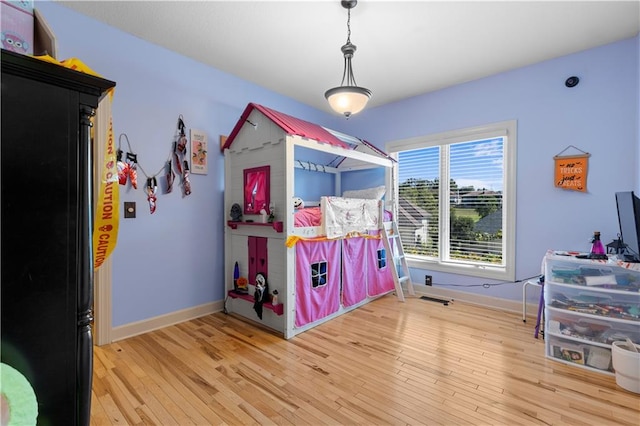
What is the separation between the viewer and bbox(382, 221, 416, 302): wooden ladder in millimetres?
3574

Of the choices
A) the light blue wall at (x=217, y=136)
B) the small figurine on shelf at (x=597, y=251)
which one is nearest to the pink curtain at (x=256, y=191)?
the light blue wall at (x=217, y=136)

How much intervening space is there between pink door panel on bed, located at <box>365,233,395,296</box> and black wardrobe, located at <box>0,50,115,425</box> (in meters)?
3.07

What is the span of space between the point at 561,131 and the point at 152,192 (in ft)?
13.3

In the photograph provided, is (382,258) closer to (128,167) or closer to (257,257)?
(257,257)

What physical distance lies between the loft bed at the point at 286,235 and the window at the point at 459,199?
0.72 meters

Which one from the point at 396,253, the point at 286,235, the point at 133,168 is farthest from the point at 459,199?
the point at 133,168

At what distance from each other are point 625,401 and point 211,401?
249cm

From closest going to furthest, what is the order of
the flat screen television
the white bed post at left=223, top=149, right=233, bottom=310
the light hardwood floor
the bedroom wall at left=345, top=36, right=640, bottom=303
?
1. the light hardwood floor
2. the flat screen television
3. the bedroom wall at left=345, top=36, right=640, bottom=303
4. the white bed post at left=223, top=149, right=233, bottom=310

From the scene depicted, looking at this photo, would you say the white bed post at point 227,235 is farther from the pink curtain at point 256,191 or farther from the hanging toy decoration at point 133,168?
the hanging toy decoration at point 133,168

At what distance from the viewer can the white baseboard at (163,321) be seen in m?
2.47

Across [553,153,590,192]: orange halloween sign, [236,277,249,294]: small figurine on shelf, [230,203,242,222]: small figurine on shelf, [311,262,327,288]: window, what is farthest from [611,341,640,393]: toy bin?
[230,203,242,222]: small figurine on shelf

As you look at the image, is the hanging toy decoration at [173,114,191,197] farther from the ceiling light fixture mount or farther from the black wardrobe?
the black wardrobe

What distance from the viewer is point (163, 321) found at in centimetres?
273

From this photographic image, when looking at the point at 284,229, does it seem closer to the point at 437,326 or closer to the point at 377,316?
the point at 377,316
